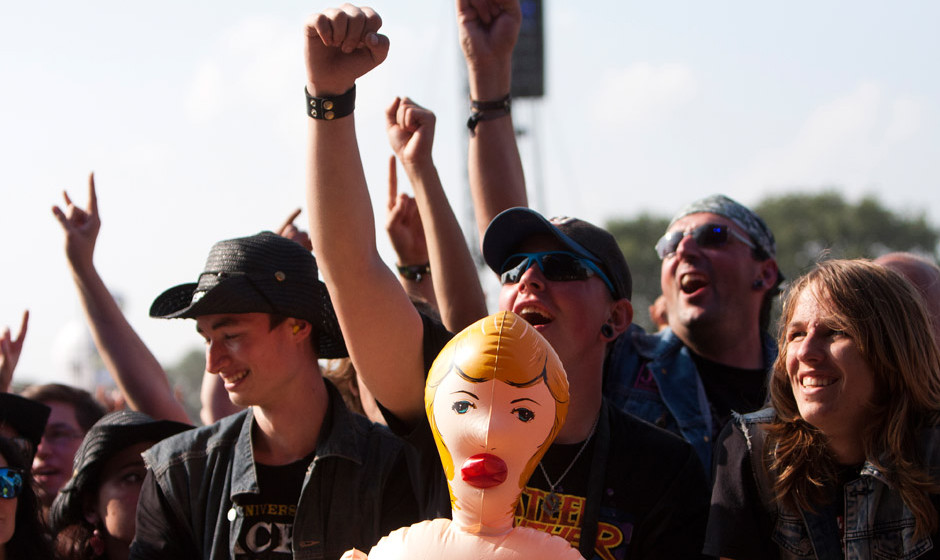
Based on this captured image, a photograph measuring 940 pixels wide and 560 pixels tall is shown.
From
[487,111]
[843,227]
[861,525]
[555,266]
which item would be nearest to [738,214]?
[487,111]

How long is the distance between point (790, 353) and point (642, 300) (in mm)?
54107

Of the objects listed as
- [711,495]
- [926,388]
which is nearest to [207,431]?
[711,495]

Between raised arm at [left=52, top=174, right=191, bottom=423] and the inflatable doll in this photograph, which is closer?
the inflatable doll

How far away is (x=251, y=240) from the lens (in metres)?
3.71

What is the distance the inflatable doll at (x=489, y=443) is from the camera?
7.02 feet

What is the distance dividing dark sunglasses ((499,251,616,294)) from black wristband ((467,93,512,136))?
1005mm

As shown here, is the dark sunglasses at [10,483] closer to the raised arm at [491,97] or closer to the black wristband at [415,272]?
the black wristband at [415,272]

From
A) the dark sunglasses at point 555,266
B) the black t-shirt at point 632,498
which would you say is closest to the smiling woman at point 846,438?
the black t-shirt at point 632,498

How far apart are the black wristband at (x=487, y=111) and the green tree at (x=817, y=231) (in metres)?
49.4

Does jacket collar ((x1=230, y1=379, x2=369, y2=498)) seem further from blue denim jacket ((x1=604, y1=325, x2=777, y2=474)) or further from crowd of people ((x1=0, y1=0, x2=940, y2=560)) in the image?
blue denim jacket ((x1=604, y1=325, x2=777, y2=474))

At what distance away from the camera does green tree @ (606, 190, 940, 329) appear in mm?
54344

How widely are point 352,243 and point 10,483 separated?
1817 millimetres

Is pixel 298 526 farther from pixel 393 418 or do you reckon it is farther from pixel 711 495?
pixel 711 495

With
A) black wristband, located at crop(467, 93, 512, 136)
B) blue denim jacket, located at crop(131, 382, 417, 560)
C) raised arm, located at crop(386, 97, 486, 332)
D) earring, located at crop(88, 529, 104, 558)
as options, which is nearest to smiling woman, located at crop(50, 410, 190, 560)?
earring, located at crop(88, 529, 104, 558)
